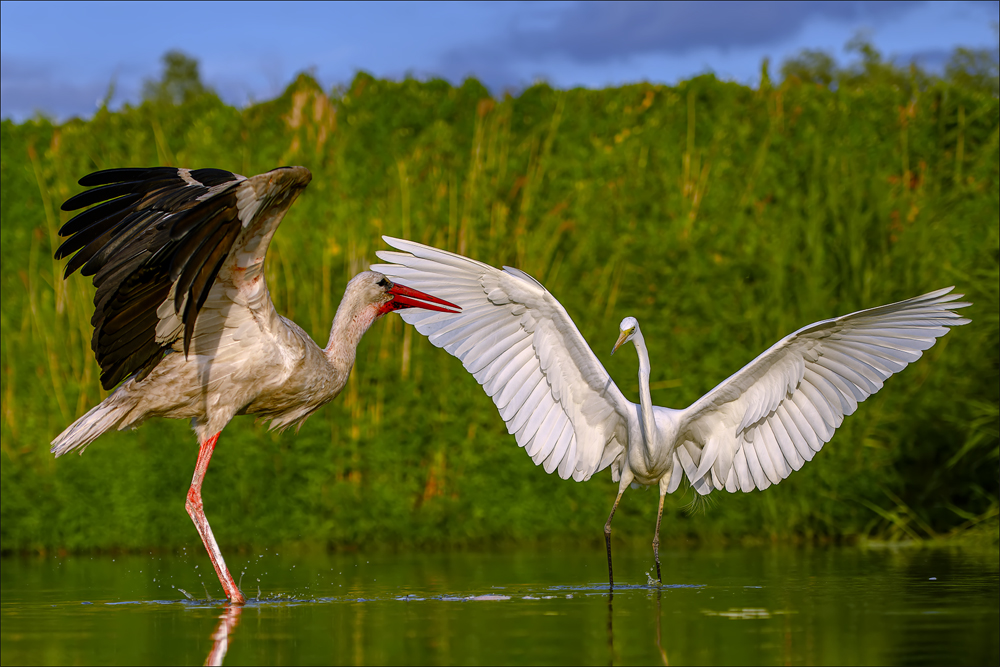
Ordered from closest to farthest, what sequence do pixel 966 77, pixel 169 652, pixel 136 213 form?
pixel 169 652 → pixel 136 213 → pixel 966 77

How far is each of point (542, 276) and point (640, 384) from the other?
3431mm

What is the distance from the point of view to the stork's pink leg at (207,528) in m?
5.92

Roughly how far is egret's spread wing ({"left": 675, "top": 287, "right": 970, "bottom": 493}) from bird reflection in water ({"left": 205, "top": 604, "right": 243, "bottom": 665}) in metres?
2.66

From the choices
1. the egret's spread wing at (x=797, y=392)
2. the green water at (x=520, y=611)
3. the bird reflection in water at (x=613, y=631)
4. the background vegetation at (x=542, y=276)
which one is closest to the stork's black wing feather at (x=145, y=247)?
the green water at (x=520, y=611)

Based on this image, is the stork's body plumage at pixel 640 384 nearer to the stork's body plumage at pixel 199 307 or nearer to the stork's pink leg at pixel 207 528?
the stork's body plumage at pixel 199 307

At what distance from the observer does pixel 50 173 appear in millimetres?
11234

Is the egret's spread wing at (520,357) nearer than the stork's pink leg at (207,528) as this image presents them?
No

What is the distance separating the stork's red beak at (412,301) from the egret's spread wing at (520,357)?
0.04 metres

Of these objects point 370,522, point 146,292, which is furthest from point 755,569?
point 146,292

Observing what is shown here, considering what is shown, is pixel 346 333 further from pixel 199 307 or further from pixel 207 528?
pixel 199 307

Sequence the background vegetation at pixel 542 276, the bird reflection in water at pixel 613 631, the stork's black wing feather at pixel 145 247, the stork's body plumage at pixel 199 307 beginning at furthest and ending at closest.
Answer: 1. the background vegetation at pixel 542 276
2. the stork's body plumage at pixel 199 307
3. the stork's black wing feather at pixel 145 247
4. the bird reflection in water at pixel 613 631

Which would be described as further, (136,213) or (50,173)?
(50,173)

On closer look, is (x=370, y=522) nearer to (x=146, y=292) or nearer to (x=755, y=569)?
(x=755, y=569)

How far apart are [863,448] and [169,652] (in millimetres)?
6064
